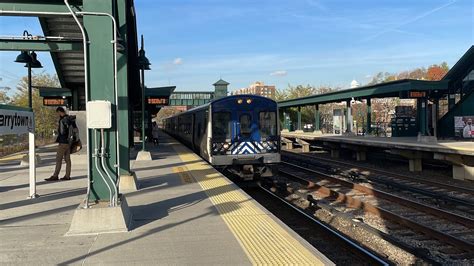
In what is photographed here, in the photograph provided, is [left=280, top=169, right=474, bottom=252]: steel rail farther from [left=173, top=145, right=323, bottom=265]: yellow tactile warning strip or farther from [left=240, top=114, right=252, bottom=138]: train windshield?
[left=173, top=145, right=323, bottom=265]: yellow tactile warning strip

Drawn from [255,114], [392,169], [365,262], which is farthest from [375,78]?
[365,262]

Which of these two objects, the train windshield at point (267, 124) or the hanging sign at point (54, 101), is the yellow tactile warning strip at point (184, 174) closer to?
the train windshield at point (267, 124)

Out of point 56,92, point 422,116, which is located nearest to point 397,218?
point 422,116

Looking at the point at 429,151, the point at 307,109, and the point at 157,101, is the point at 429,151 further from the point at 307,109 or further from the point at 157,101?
the point at 307,109

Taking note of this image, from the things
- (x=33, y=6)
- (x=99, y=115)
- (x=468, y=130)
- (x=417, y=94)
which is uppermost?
→ (x=33, y=6)

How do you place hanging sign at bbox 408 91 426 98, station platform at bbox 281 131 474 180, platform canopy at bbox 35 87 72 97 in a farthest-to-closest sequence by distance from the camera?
hanging sign at bbox 408 91 426 98 < platform canopy at bbox 35 87 72 97 < station platform at bbox 281 131 474 180

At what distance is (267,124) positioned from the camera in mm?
14039

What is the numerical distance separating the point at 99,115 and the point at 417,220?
696 centimetres

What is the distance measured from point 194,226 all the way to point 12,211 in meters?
3.31

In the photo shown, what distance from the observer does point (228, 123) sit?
1379 centimetres

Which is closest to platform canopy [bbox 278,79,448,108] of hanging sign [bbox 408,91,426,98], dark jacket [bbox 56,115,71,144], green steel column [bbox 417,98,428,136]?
hanging sign [bbox 408,91,426,98]

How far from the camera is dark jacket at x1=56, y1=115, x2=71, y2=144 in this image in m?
10.7

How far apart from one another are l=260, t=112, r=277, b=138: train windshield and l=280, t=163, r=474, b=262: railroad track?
215cm

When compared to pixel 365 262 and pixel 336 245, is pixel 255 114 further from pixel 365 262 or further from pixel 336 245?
pixel 365 262
